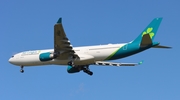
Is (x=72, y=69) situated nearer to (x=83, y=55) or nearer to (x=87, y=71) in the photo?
(x=87, y=71)

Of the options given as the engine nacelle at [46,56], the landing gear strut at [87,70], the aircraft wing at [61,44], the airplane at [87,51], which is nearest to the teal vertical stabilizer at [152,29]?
the airplane at [87,51]

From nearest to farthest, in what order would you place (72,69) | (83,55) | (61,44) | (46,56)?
(61,44) < (46,56) < (83,55) < (72,69)

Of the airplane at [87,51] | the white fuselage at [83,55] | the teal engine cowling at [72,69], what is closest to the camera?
the airplane at [87,51]

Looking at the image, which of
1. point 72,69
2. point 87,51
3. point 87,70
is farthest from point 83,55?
point 72,69

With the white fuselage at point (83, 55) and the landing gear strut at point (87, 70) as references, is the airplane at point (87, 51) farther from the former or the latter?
the landing gear strut at point (87, 70)

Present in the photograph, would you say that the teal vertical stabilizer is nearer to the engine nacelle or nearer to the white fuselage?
the white fuselage

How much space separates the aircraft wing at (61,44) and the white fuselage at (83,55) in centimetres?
137

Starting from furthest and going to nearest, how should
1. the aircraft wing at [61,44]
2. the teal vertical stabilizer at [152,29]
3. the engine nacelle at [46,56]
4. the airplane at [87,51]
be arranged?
the engine nacelle at [46,56] < the teal vertical stabilizer at [152,29] < the airplane at [87,51] < the aircraft wing at [61,44]

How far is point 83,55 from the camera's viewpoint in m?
57.1

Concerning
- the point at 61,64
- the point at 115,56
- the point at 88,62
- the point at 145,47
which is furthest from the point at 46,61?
the point at 145,47

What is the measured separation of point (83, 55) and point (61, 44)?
4.27 m

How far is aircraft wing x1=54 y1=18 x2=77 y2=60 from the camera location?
50.9 meters

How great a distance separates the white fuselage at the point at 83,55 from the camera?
56125mm

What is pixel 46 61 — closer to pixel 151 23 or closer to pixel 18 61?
pixel 18 61
